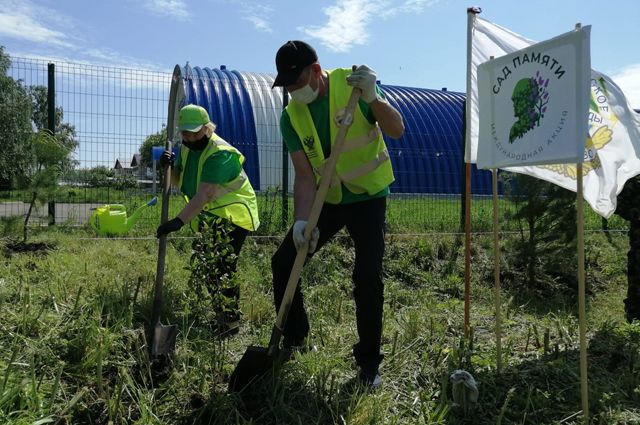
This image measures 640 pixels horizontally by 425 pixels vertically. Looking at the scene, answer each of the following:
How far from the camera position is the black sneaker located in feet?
8.96

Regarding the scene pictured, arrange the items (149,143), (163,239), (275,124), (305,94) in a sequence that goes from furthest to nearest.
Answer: (275,124) < (149,143) < (163,239) < (305,94)

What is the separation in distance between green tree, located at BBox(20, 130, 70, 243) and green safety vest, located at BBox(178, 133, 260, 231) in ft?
9.93

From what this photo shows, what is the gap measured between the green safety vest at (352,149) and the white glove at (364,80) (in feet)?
0.70

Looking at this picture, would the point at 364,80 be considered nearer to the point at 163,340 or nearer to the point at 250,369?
the point at 250,369

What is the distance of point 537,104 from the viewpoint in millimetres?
2705

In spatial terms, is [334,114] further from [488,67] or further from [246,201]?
[246,201]

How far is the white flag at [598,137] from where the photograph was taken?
10.7 ft

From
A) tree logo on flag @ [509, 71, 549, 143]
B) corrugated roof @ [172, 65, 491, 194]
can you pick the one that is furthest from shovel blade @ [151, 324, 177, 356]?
corrugated roof @ [172, 65, 491, 194]

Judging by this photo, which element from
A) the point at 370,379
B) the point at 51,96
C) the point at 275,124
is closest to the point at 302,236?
the point at 370,379

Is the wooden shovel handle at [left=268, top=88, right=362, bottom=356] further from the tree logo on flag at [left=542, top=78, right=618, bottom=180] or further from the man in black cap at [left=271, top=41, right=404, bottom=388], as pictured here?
the tree logo on flag at [left=542, top=78, right=618, bottom=180]

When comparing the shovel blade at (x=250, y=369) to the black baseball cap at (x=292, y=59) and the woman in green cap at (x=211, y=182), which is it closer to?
the woman in green cap at (x=211, y=182)

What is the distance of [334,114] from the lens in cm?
285

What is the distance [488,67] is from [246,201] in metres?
1.88

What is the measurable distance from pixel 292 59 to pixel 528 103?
1.24m
